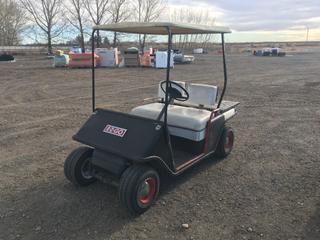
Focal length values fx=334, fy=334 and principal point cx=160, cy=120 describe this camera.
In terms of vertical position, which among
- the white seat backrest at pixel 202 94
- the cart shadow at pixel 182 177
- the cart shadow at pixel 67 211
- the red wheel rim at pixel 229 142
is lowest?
the cart shadow at pixel 67 211

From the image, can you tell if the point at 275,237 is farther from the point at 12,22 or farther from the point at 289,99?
the point at 12,22

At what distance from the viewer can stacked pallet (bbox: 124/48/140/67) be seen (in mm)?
19719

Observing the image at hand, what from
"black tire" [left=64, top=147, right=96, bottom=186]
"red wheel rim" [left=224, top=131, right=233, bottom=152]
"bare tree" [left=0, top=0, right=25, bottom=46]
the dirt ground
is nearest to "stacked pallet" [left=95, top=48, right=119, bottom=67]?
the dirt ground

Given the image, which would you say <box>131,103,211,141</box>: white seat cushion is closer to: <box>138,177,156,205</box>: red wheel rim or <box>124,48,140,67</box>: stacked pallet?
<box>138,177,156,205</box>: red wheel rim

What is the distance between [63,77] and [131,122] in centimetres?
1127

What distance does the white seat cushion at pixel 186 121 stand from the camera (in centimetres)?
394

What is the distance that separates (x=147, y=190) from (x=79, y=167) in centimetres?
89

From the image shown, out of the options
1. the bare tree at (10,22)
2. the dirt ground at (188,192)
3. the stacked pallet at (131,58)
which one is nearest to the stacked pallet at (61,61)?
the stacked pallet at (131,58)

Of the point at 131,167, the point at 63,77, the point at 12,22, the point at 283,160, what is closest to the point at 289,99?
the point at 283,160

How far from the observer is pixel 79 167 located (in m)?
3.75

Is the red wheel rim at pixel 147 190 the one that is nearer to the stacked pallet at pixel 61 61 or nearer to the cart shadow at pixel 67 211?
the cart shadow at pixel 67 211

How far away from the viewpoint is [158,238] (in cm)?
297

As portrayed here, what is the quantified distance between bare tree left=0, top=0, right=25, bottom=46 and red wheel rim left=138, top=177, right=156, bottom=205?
1658 inches

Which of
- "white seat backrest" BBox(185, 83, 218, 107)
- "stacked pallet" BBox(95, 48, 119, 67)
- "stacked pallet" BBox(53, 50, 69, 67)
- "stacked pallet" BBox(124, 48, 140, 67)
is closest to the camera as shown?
"white seat backrest" BBox(185, 83, 218, 107)
